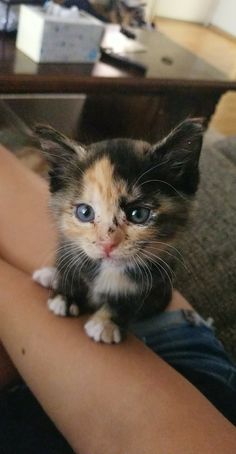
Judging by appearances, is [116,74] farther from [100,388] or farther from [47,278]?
[100,388]

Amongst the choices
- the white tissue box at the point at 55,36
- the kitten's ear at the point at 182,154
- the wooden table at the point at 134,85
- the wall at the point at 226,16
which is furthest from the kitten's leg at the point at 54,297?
the wall at the point at 226,16

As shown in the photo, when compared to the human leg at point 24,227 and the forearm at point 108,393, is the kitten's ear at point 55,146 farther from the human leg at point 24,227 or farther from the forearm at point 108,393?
the forearm at point 108,393

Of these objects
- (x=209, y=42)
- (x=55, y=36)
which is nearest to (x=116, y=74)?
(x=55, y=36)

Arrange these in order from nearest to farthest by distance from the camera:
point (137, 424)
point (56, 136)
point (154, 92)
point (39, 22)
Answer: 1. point (137, 424)
2. point (56, 136)
3. point (39, 22)
4. point (154, 92)

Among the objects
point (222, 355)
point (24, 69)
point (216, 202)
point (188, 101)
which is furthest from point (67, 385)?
point (188, 101)

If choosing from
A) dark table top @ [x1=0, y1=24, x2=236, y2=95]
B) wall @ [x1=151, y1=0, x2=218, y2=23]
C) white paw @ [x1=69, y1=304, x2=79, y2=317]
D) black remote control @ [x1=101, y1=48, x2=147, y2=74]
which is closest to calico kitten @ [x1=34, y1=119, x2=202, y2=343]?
white paw @ [x1=69, y1=304, x2=79, y2=317]

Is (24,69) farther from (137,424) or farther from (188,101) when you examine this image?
(137,424)

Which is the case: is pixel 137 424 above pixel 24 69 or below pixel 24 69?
below
